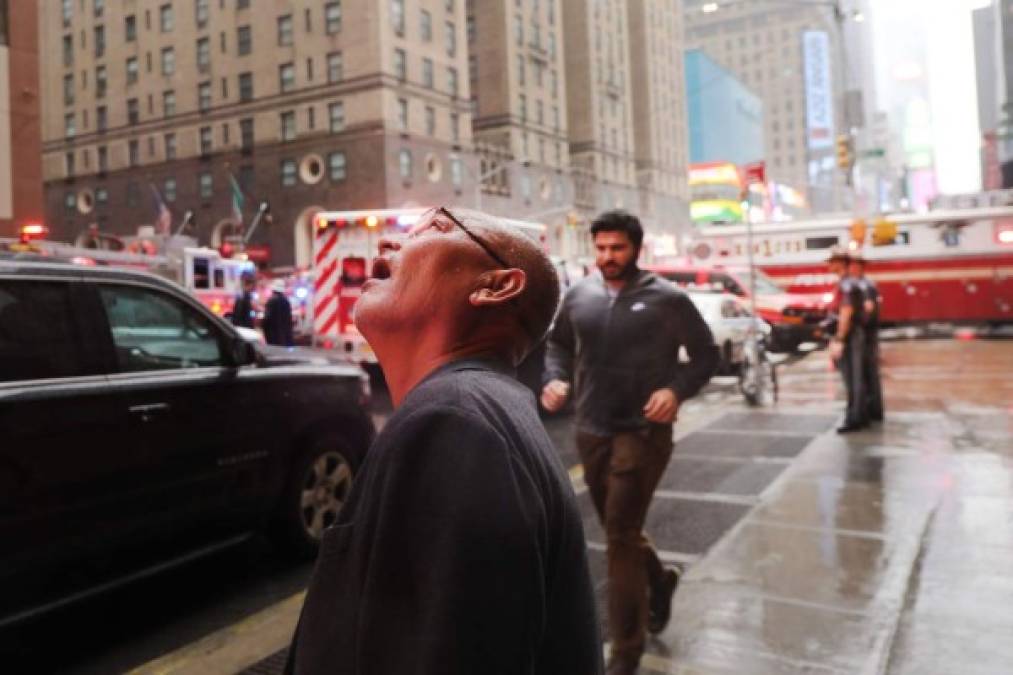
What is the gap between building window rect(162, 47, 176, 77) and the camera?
15198 millimetres

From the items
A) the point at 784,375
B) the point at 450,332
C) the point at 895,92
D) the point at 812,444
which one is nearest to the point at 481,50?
the point at 784,375

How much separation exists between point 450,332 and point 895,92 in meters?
215

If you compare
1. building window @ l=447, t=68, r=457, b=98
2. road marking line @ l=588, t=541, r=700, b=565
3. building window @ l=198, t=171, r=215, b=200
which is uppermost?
building window @ l=447, t=68, r=457, b=98

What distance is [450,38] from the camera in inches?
1126

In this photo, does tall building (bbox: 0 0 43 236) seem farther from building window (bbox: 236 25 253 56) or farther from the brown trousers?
the brown trousers

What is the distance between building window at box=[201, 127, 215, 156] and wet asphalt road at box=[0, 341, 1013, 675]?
26043 mm

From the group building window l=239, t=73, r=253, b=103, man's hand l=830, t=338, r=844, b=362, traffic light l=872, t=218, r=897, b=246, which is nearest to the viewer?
man's hand l=830, t=338, r=844, b=362

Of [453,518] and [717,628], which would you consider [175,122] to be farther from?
[453,518]

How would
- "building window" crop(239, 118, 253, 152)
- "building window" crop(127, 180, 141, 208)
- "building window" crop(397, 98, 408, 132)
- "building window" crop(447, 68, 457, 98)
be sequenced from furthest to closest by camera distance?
"building window" crop(447, 68, 457, 98), "building window" crop(127, 180, 141, 208), "building window" crop(397, 98, 408, 132), "building window" crop(239, 118, 253, 152)

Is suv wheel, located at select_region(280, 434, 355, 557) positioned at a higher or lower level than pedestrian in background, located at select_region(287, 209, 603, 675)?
lower

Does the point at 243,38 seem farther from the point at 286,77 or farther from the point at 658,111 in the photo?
the point at 658,111

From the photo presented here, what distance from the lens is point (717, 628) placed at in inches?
153

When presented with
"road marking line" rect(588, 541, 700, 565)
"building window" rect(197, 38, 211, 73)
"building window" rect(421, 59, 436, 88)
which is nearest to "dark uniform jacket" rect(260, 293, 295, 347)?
"building window" rect(197, 38, 211, 73)

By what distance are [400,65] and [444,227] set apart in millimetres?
30592
